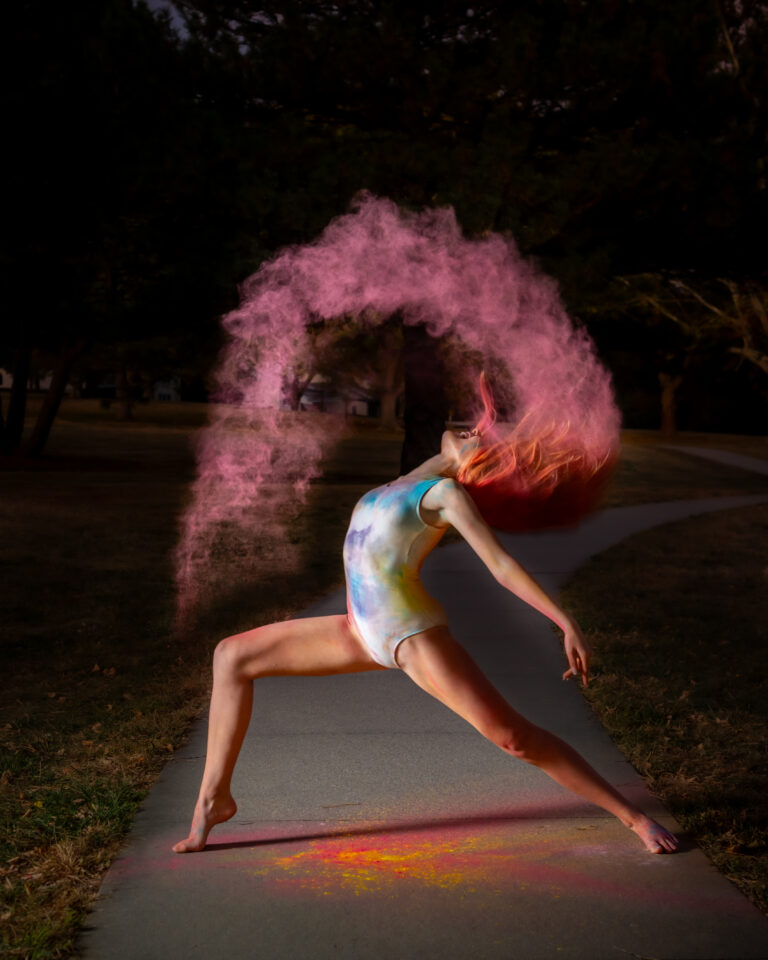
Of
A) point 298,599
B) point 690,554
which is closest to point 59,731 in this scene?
point 298,599

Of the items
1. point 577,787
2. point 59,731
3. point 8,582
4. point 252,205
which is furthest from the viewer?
point 252,205

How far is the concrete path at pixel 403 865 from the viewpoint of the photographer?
3.29 m

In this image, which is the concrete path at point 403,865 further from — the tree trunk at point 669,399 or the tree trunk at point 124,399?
the tree trunk at point 669,399

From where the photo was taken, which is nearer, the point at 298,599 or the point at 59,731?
the point at 59,731

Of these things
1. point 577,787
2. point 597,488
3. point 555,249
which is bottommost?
point 577,787

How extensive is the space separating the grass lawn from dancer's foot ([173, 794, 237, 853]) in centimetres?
31

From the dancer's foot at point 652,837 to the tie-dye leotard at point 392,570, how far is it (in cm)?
109

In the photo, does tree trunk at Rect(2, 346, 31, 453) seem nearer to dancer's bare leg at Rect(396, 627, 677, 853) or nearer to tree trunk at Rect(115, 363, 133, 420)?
dancer's bare leg at Rect(396, 627, 677, 853)

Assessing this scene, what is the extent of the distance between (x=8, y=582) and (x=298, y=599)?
326cm

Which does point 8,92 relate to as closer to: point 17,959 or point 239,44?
point 239,44

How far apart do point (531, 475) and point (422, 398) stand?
52.8 feet

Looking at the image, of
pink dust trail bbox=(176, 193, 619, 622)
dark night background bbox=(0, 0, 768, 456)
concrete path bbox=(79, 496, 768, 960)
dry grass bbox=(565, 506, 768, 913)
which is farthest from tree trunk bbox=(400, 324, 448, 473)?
concrete path bbox=(79, 496, 768, 960)

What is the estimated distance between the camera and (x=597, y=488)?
399 cm

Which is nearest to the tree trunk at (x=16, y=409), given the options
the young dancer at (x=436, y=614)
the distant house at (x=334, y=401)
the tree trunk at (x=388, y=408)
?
the young dancer at (x=436, y=614)
